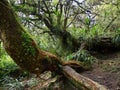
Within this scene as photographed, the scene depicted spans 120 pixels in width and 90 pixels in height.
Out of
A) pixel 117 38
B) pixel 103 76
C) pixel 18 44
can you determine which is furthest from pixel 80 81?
pixel 117 38

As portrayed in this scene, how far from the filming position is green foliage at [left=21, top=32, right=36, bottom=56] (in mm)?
4824

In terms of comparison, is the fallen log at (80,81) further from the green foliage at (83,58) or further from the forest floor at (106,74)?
the green foliage at (83,58)

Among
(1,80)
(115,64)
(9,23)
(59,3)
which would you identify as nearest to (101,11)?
(59,3)

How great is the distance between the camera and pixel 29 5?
934 cm

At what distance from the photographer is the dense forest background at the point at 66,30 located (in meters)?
8.75

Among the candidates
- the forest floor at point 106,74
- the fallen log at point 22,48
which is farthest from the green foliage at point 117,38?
the fallen log at point 22,48

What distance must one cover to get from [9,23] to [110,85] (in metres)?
2.69

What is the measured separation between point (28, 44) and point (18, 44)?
A: 0.26 metres

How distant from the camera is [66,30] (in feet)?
33.4

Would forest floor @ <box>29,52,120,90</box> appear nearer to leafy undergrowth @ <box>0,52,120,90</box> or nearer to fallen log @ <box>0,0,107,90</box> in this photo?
leafy undergrowth @ <box>0,52,120,90</box>

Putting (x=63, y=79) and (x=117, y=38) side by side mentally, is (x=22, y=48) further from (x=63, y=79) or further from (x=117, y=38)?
(x=117, y=38)

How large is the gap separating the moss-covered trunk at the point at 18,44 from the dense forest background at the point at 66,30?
2627 mm

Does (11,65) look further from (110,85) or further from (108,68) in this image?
(110,85)

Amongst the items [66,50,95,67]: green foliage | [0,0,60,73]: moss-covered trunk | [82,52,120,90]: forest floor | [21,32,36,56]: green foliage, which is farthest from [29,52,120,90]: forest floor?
[21,32,36,56]: green foliage
